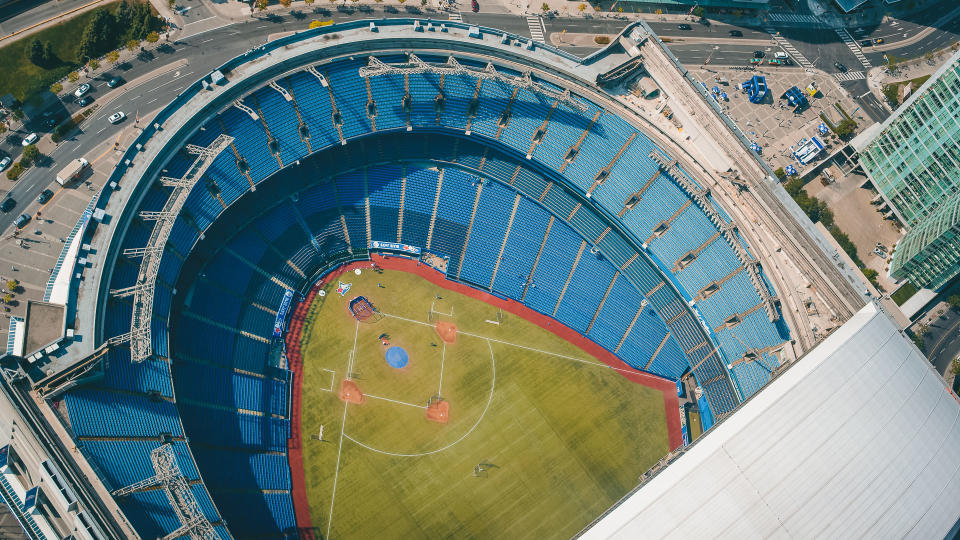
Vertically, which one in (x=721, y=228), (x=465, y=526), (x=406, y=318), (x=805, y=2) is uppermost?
(x=805, y=2)

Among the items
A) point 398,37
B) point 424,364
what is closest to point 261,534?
point 424,364

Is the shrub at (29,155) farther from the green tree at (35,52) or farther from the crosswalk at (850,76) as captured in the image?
the crosswalk at (850,76)

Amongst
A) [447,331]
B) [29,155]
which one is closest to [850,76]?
[447,331]

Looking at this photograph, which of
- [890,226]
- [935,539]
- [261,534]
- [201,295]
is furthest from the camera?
[890,226]

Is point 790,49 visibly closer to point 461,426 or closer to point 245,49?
point 461,426

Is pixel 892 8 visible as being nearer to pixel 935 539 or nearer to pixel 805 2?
pixel 805 2

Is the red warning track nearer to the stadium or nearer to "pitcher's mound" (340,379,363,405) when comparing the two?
the stadium
